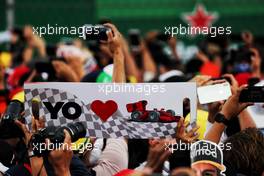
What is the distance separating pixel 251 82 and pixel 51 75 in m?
2.12

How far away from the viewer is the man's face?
5070 mm

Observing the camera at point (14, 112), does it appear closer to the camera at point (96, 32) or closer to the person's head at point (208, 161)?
the camera at point (96, 32)

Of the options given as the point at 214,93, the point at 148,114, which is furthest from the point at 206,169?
the point at 214,93

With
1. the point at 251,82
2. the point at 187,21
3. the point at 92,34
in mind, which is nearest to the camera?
the point at 92,34

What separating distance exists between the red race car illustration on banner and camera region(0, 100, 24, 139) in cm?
80

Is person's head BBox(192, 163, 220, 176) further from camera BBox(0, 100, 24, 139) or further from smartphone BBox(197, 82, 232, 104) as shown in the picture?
camera BBox(0, 100, 24, 139)

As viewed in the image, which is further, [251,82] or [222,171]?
[251,82]

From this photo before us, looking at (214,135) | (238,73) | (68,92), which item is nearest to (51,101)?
(68,92)

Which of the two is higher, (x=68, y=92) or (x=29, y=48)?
(x=29, y=48)

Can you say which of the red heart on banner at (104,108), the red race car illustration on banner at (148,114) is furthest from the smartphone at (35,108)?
the red race car illustration on banner at (148,114)

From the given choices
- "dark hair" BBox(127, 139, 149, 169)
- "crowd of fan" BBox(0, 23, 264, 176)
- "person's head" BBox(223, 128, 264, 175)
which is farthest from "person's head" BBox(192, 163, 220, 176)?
"dark hair" BBox(127, 139, 149, 169)

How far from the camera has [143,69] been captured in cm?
1190

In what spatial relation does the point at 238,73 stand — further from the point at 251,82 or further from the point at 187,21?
the point at 187,21

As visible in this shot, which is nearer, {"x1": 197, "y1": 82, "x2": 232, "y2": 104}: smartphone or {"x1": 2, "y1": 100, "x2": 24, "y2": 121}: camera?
{"x1": 2, "y1": 100, "x2": 24, "y2": 121}: camera
